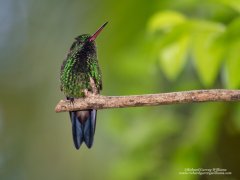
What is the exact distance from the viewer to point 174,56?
2.37 meters

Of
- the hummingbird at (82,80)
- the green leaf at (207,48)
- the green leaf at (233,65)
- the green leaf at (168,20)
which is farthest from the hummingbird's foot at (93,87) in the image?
the green leaf at (168,20)

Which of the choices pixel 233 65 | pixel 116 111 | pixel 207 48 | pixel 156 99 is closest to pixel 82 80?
pixel 156 99

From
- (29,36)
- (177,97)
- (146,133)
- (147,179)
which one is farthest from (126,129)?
(177,97)

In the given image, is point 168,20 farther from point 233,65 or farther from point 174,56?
point 233,65

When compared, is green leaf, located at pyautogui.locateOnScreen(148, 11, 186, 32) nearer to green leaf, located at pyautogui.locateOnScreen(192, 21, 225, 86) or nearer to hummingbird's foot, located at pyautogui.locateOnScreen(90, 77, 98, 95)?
green leaf, located at pyautogui.locateOnScreen(192, 21, 225, 86)

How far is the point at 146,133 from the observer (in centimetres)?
311

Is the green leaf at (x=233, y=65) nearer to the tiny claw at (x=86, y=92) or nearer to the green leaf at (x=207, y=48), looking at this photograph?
the green leaf at (x=207, y=48)

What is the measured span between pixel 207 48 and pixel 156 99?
1.20 m

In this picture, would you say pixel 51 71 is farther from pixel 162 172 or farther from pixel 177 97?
pixel 177 97

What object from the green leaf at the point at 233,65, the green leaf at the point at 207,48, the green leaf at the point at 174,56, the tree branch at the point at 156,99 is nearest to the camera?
the tree branch at the point at 156,99

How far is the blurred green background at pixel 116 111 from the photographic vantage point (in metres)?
2.72

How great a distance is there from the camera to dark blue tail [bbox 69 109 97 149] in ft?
4.12

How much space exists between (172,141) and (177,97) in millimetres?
2205

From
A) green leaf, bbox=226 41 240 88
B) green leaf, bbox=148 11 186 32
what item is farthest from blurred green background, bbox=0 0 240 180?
green leaf, bbox=226 41 240 88
